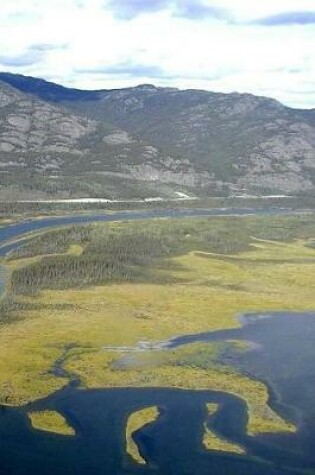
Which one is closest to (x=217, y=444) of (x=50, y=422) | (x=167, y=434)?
(x=167, y=434)

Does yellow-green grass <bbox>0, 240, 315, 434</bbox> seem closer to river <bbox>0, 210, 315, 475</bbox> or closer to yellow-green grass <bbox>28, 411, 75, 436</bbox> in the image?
river <bbox>0, 210, 315, 475</bbox>

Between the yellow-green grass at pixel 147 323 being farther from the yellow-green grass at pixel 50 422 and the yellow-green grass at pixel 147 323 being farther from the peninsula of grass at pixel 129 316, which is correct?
the yellow-green grass at pixel 50 422

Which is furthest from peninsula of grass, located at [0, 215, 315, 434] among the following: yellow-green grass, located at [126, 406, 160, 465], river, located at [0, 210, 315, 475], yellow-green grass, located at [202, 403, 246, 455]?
yellow-green grass, located at [126, 406, 160, 465]

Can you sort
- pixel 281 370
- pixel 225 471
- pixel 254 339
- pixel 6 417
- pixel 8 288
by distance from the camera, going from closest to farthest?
1. pixel 225 471
2. pixel 6 417
3. pixel 281 370
4. pixel 254 339
5. pixel 8 288

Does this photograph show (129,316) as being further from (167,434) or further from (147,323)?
(167,434)

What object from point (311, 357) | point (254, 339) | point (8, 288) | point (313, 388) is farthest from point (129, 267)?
point (313, 388)

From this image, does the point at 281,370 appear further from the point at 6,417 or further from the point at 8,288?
the point at 8,288
